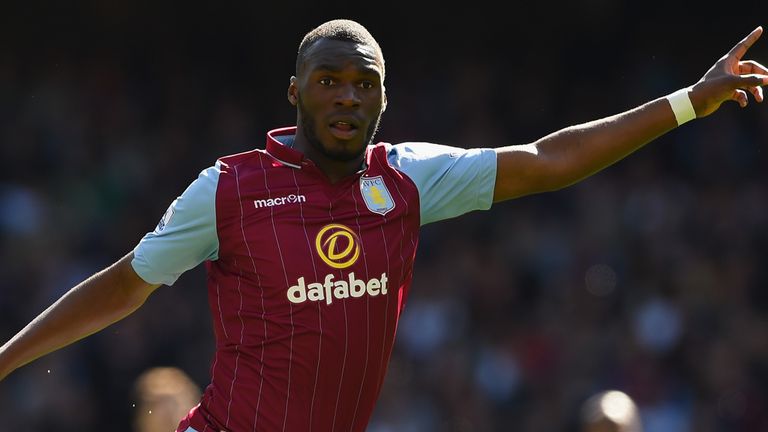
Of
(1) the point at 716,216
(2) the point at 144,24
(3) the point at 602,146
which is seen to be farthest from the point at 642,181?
(3) the point at 602,146

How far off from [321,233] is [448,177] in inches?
20.6

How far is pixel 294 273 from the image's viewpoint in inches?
178

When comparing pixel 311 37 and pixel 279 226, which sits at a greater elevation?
pixel 311 37

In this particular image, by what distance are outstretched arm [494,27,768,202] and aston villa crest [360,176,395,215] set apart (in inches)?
16.0

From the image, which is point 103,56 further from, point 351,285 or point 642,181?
point 351,285

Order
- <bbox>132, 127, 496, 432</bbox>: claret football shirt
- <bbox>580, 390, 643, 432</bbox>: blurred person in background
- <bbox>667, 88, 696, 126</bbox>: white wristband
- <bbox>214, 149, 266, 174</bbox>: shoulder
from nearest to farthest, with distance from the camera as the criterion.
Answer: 1. <bbox>132, 127, 496, 432</bbox>: claret football shirt
2. <bbox>214, 149, 266, 174</bbox>: shoulder
3. <bbox>667, 88, 696, 126</bbox>: white wristband
4. <bbox>580, 390, 643, 432</bbox>: blurred person in background

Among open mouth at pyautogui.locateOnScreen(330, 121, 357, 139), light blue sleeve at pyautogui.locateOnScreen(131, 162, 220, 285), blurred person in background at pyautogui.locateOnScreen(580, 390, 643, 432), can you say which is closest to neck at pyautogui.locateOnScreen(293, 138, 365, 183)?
open mouth at pyautogui.locateOnScreen(330, 121, 357, 139)

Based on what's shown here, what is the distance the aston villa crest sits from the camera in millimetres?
4648

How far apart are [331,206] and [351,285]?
0.96ft

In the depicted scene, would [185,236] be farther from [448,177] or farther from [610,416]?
[610,416]

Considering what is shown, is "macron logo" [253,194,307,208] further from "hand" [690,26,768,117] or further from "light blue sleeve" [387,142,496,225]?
"hand" [690,26,768,117]

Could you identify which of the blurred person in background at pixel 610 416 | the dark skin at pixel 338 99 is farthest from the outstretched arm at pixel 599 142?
the blurred person in background at pixel 610 416

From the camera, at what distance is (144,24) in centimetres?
1447

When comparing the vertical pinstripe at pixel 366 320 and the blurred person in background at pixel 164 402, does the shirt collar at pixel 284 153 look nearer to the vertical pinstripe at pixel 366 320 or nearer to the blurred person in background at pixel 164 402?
the vertical pinstripe at pixel 366 320
